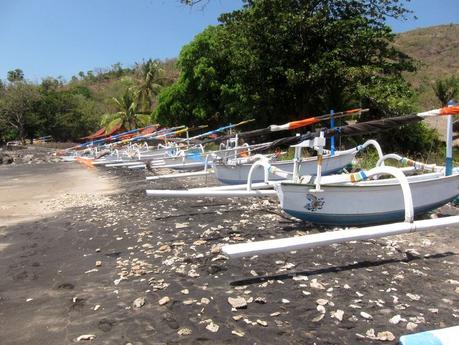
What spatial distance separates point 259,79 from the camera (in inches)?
842

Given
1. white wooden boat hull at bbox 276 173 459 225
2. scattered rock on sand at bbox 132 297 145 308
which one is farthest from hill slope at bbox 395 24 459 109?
scattered rock on sand at bbox 132 297 145 308

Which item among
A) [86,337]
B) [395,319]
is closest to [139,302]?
[86,337]

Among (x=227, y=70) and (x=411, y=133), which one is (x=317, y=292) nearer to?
(x=411, y=133)

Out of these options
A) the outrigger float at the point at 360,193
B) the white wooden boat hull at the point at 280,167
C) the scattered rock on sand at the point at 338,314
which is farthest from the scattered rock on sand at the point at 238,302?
the white wooden boat hull at the point at 280,167

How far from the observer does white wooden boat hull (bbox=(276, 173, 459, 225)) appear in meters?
7.43

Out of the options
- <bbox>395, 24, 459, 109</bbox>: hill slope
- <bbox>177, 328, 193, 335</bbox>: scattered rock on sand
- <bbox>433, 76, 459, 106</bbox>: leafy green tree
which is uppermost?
<bbox>395, 24, 459, 109</bbox>: hill slope

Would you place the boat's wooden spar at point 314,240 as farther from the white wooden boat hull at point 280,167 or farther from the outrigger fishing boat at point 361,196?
the white wooden boat hull at point 280,167

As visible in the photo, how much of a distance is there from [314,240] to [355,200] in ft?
8.44

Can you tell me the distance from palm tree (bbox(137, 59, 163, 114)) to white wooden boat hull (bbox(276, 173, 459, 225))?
1761 inches

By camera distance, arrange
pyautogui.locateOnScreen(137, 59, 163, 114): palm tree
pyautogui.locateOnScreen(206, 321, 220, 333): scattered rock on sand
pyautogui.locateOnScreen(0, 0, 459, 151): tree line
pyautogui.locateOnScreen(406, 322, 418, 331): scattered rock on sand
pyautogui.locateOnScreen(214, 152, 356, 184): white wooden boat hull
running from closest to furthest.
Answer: pyautogui.locateOnScreen(406, 322, 418, 331): scattered rock on sand → pyautogui.locateOnScreen(206, 321, 220, 333): scattered rock on sand → pyautogui.locateOnScreen(214, 152, 356, 184): white wooden boat hull → pyautogui.locateOnScreen(0, 0, 459, 151): tree line → pyautogui.locateOnScreen(137, 59, 163, 114): palm tree

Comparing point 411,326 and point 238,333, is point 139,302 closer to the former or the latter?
point 238,333

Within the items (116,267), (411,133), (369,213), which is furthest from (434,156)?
(116,267)

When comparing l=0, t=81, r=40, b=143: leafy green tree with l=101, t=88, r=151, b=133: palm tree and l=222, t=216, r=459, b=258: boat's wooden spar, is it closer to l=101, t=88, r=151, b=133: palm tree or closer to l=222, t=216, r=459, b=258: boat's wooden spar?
l=101, t=88, r=151, b=133: palm tree

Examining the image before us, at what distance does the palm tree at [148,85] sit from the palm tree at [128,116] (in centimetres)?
84
